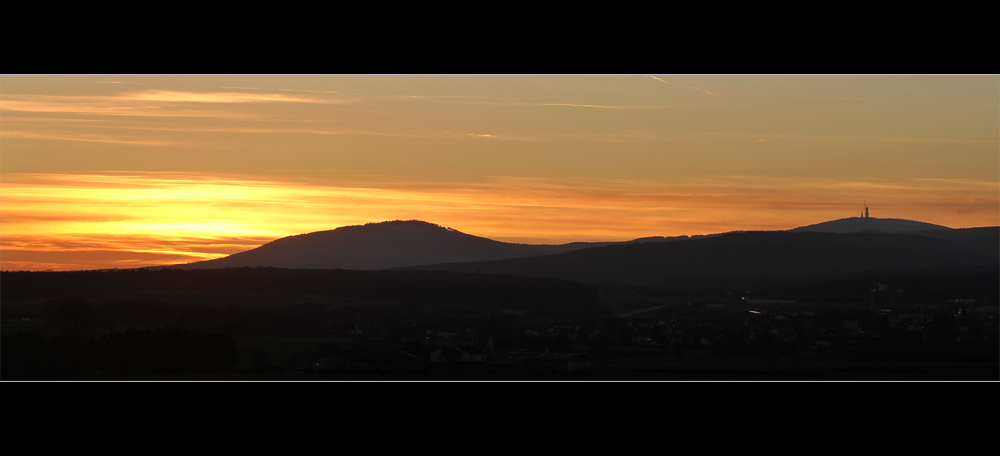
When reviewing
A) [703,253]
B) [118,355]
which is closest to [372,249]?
[703,253]

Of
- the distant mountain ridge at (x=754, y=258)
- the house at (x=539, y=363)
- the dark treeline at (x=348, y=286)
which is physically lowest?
the house at (x=539, y=363)

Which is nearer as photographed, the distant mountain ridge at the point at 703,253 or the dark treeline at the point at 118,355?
the dark treeline at the point at 118,355

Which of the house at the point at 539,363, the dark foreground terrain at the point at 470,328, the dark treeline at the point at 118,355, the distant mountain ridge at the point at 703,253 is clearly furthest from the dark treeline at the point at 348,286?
the house at the point at 539,363

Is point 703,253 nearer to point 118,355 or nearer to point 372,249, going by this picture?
point 372,249

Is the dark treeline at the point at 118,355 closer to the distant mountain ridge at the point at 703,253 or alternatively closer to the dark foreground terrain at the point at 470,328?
the dark foreground terrain at the point at 470,328

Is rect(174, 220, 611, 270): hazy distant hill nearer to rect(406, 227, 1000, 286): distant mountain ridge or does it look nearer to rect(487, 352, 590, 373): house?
rect(406, 227, 1000, 286): distant mountain ridge

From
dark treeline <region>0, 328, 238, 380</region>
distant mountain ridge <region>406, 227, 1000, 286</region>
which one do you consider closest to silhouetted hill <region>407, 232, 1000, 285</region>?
distant mountain ridge <region>406, 227, 1000, 286</region>
